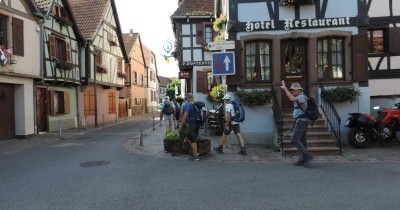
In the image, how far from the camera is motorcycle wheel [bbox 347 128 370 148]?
39.9 feet

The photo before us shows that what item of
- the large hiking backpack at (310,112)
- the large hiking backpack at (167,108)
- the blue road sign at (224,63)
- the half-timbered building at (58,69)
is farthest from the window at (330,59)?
the half-timbered building at (58,69)

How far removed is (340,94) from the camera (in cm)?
1277

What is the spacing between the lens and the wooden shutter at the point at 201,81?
27.1 meters

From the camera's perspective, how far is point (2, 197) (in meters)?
6.78

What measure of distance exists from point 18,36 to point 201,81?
12563 millimetres

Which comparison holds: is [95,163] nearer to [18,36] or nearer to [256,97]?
[256,97]

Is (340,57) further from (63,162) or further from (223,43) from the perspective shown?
(63,162)

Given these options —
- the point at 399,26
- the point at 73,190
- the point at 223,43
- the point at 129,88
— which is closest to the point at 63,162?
the point at 73,190

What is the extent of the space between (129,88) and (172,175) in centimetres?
3474

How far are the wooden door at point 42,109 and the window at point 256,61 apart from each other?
11944mm

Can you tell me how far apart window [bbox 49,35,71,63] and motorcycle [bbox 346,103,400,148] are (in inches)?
604

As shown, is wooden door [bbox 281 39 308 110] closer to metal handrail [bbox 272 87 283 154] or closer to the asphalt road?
metal handrail [bbox 272 87 283 154]

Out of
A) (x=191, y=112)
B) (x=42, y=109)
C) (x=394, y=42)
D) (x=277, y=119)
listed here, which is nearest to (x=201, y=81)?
(x=42, y=109)

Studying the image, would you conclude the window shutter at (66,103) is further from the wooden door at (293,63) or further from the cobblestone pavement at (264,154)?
the wooden door at (293,63)
